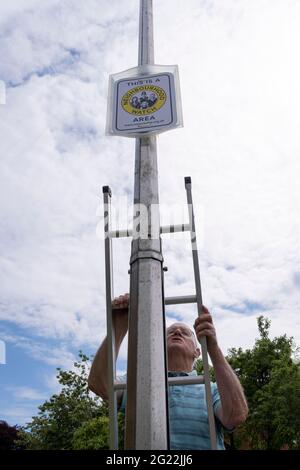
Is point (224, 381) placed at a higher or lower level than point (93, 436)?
lower

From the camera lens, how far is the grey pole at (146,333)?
85.4 inches

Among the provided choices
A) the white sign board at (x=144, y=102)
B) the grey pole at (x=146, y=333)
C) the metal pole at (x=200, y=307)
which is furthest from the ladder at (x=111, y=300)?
the white sign board at (x=144, y=102)

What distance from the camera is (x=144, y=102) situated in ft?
11.8

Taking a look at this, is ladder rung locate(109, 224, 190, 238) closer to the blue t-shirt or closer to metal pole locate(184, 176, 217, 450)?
metal pole locate(184, 176, 217, 450)

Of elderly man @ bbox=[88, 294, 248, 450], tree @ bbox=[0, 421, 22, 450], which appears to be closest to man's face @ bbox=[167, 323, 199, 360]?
elderly man @ bbox=[88, 294, 248, 450]

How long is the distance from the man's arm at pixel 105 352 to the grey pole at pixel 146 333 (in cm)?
24

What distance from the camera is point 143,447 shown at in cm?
212

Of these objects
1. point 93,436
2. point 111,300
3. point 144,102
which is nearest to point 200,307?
point 111,300

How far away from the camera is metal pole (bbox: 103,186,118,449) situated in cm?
253

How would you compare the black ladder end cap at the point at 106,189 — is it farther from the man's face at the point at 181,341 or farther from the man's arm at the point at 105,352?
the man's face at the point at 181,341

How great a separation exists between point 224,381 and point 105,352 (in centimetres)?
86

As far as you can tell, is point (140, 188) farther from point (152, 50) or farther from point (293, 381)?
point (293, 381)

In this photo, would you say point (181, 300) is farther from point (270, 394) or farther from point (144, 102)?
point (270, 394)
